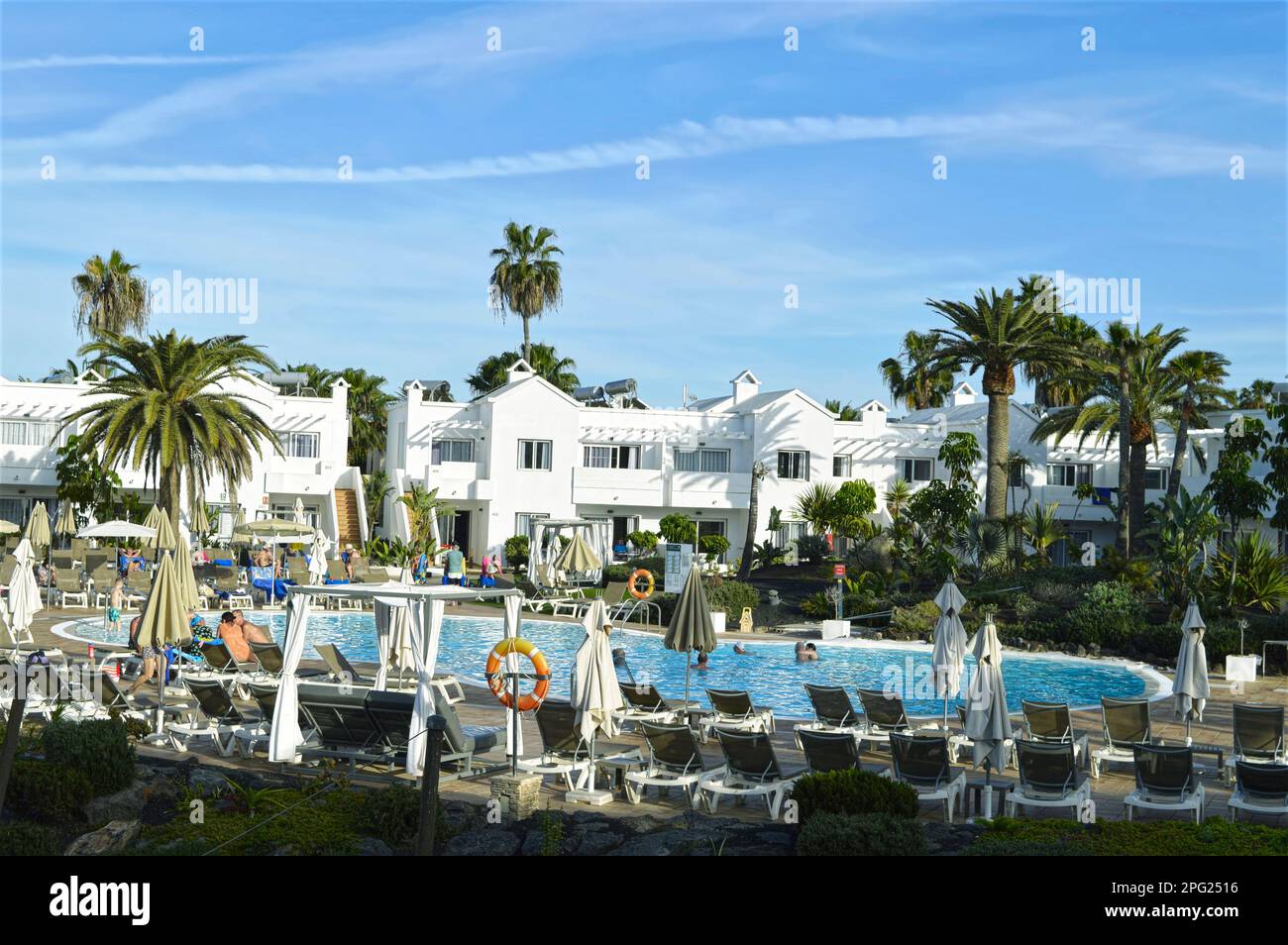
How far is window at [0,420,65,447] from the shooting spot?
43.9 meters

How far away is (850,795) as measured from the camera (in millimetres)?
10805

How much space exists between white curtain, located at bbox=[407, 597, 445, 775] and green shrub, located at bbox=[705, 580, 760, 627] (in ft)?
58.8

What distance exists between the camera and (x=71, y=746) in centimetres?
1175

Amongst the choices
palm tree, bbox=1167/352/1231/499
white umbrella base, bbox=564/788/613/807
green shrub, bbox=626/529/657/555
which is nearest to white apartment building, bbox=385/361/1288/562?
green shrub, bbox=626/529/657/555

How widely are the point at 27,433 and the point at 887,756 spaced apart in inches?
1512

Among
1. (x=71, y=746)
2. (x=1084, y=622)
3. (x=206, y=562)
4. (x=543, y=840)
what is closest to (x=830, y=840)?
(x=543, y=840)

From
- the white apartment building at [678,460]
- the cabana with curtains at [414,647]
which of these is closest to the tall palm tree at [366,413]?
the white apartment building at [678,460]

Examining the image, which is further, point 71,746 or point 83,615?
point 83,615

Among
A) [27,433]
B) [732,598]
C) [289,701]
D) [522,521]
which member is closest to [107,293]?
[27,433]
